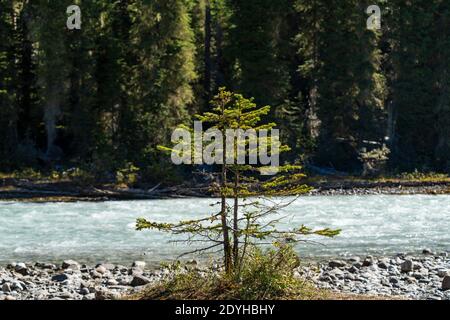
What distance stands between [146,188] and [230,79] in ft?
39.5

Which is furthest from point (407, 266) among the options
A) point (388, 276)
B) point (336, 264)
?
point (336, 264)

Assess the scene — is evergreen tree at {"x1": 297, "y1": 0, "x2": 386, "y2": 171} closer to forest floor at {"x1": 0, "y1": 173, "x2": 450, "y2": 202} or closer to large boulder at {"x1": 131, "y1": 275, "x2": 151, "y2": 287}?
forest floor at {"x1": 0, "y1": 173, "x2": 450, "y2": 202}

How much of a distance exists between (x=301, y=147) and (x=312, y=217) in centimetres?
1586

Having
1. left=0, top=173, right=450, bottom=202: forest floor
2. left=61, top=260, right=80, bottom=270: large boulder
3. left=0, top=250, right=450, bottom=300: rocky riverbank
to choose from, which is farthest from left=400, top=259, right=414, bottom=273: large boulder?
left=0, top=173, right=450, bottom=202: forest floor

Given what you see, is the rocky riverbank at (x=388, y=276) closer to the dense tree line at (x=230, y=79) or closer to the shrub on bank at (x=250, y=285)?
the shrub on bank at (x=250, y=285)

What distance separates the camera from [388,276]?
14.3 metres

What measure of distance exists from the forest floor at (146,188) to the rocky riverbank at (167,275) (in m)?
14.8

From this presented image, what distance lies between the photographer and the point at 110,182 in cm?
3481

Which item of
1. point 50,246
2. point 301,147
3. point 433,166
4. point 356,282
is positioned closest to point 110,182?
point 301,147

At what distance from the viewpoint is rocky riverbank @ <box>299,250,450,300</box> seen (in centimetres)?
1280

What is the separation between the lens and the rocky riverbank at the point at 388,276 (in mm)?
12805

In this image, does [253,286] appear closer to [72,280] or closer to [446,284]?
[446,284]

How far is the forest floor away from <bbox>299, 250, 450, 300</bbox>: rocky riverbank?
50.8 feet

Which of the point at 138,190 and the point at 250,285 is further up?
the point at 138,190
